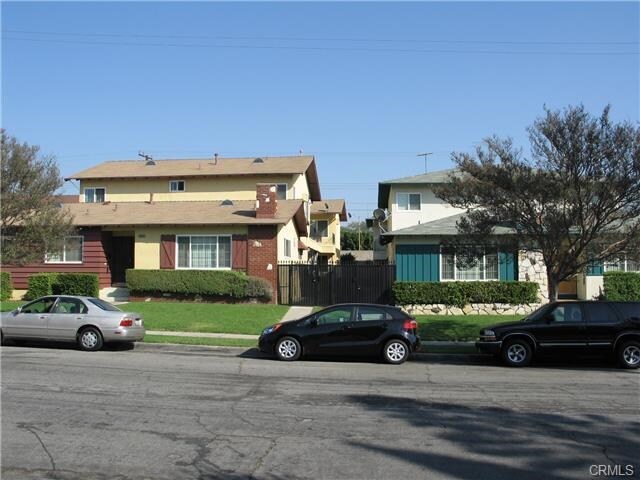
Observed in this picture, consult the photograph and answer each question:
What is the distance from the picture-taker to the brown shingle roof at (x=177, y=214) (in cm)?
2531

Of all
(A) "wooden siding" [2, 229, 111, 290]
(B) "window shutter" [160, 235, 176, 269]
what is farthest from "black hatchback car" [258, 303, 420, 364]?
(A) "wooden siding" [2, 229, 111, 290]

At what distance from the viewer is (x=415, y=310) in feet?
76.6

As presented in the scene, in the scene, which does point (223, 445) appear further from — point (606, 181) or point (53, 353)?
point (606, 181)

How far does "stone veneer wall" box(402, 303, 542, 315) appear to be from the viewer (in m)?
22.9

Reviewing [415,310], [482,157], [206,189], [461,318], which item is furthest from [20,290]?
[482,157]

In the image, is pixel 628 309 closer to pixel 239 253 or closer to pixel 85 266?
pixel 239 253

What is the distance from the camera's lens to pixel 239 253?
25156 millimetres

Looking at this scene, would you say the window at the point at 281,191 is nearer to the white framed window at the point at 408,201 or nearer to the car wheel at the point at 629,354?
the white framed window at the point at 408,201

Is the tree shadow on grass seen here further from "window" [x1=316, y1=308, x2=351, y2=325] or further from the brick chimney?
the brick chimney

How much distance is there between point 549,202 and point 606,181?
127cm

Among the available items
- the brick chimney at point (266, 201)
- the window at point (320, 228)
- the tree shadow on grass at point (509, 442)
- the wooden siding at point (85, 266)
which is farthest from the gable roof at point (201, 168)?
the tree shadow on grass at point (509, 442)

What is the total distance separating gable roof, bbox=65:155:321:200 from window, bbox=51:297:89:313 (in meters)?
20.8

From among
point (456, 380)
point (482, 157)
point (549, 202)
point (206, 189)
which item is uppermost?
point (206, 189)

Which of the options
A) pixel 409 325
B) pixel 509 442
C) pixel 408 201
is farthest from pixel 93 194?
pixel 509 442
